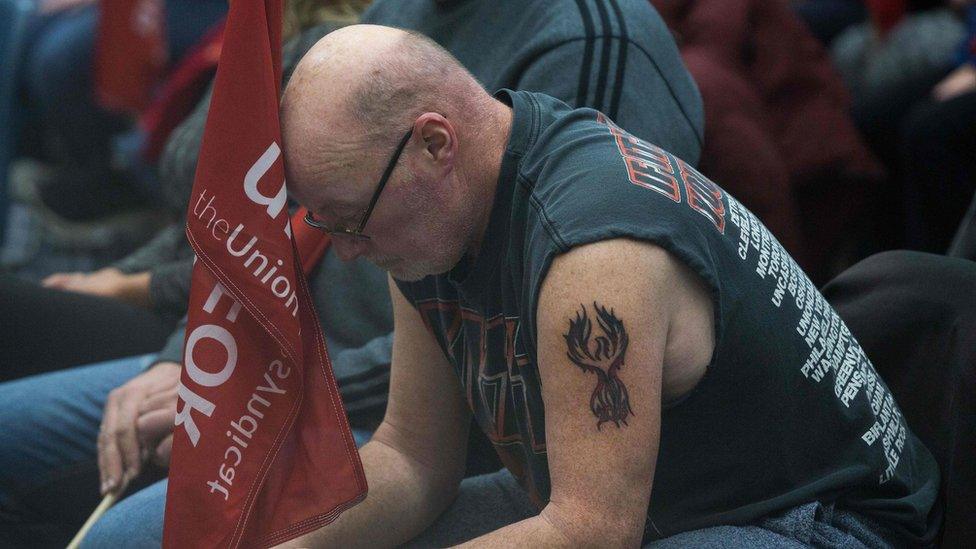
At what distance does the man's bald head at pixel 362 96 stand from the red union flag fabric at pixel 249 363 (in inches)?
1.6

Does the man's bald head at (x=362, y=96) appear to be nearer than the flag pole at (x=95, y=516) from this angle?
Yes

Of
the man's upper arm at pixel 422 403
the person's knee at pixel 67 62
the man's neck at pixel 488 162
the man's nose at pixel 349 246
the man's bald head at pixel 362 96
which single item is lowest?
the person's knee at pixel 67 62

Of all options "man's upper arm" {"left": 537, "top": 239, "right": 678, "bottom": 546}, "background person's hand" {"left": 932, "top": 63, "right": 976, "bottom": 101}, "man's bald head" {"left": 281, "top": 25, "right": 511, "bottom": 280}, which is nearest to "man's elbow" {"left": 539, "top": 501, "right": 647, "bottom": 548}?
"man's upper arm" {"left": 537, "top": 239, "right": 678, "bottom": 546}

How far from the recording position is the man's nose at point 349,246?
4.11 feet

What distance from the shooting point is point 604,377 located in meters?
1.07

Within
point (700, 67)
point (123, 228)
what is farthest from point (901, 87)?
point (123, 228)

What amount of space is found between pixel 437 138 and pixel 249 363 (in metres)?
0.35

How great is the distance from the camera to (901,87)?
3.28 m

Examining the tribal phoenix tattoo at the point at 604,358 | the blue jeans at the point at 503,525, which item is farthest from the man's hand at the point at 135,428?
the tribal phoenix tattoo at the point at 604,358

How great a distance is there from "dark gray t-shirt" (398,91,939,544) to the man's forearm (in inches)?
7.3

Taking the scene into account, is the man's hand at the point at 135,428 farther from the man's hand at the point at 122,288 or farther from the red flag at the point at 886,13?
the red flag at the point at 886,13

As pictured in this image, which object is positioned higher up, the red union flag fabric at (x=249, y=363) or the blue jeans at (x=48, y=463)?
the red union flag fabric at (x=249, y=363)

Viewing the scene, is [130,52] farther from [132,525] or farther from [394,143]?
[394,143]

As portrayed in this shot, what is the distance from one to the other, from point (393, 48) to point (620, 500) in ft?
1.67
